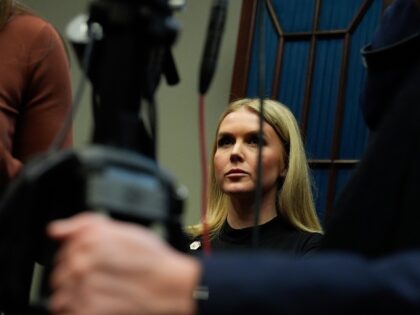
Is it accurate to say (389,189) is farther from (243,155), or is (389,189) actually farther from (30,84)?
(243,155)

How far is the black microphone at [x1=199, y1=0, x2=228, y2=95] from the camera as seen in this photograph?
0.73 meters

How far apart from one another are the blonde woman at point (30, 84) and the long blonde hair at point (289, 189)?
987 mm

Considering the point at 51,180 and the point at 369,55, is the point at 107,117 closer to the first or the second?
the point at 51,180

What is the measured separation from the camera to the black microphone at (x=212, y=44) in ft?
2.41

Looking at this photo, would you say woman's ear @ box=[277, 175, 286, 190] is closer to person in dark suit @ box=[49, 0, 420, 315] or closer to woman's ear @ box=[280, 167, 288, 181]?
woman's ear @ box=[280, 167, 288, 181]

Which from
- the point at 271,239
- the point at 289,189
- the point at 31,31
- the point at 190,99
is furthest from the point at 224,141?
the point at 31,31

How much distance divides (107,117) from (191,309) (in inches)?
6.3

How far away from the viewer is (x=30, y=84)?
3.80ft

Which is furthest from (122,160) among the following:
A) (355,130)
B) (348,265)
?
(355,130)

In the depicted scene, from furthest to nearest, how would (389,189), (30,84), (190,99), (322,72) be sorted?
(190,99) → (322,72) → (30,84) → (389,189)

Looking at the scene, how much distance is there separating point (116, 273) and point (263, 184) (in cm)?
165

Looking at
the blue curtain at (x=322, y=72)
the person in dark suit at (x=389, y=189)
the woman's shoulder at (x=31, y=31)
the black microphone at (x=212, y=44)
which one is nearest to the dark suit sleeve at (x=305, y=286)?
the person in dark suit at (x=389, y=189)

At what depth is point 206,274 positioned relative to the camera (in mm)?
512

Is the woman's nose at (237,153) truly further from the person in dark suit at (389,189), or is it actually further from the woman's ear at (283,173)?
the person in dark suit at (389,189)
